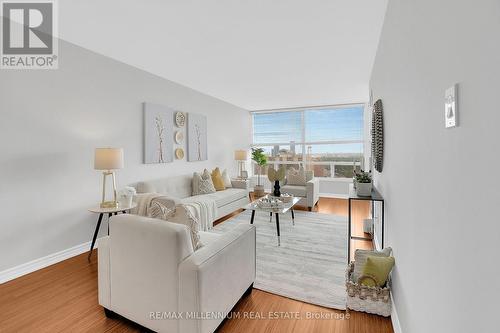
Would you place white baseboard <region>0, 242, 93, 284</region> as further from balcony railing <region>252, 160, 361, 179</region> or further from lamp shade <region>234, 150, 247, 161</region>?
balcony railing <region>252, 160, 361, 179</region>

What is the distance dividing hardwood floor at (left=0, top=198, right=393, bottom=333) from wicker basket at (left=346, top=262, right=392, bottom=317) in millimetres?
48

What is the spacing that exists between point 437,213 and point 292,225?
3128mm

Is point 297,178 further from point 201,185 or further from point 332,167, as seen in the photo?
point 201,185

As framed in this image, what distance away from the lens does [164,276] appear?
1.51 metres

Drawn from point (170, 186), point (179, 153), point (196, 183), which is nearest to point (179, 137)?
point (179, 153)

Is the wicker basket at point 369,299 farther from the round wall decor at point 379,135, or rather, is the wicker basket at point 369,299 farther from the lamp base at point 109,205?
the lamp base at point 109,205

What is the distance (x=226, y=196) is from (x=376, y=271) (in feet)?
9.40

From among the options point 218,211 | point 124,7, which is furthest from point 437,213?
point 218,211

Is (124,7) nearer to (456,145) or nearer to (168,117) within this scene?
(168,117)

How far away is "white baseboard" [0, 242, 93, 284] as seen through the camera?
2.42 m

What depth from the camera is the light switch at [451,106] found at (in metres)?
0.77

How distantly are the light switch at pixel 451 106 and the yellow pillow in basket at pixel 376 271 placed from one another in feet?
4.60

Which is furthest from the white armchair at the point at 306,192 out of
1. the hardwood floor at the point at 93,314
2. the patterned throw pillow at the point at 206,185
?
the hardwood floor at the point at 93,314

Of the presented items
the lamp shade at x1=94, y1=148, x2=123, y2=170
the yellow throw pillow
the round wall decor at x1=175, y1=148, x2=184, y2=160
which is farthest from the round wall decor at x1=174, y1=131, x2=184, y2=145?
the lamp shade at x1=94, y1=148, x2=123, y2=170
